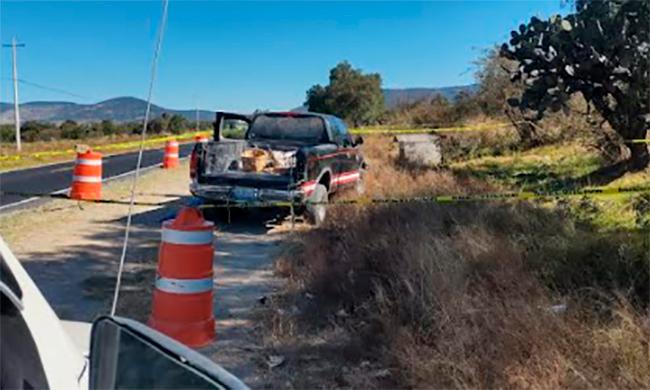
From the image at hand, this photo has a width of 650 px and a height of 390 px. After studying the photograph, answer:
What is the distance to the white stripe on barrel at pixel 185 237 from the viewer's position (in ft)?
15.0

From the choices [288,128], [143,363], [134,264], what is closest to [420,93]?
[288,128]

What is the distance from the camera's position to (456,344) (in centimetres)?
388

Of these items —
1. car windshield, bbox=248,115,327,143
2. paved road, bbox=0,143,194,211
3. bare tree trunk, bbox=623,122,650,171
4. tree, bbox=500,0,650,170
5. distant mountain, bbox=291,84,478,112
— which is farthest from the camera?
distant mountain, bbox=291,84,478,112

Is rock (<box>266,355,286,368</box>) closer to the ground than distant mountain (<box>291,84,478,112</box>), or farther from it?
closer to the ground

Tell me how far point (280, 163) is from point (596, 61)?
5.03 m

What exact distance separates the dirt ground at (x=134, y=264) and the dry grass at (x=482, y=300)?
370 mm

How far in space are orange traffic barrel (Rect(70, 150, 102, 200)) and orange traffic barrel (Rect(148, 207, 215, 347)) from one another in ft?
23.5

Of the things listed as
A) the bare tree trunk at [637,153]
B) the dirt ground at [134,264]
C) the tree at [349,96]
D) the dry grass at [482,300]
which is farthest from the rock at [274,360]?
the tree at [349,96]

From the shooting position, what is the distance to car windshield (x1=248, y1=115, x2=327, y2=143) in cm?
1101

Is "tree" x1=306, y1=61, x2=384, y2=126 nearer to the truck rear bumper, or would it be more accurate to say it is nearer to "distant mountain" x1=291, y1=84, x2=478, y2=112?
"distant mountain" x1=291, y1=84, x2=478, y2=112

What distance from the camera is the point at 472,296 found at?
14.9 feet

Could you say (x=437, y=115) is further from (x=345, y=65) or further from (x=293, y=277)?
(x=345, y=65)

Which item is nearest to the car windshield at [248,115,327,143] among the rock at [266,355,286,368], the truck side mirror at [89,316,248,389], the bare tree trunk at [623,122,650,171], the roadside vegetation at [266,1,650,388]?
the roadside vegetation at [266,1,650,388]

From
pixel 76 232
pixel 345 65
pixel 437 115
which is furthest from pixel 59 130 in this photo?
pixel 76 232
